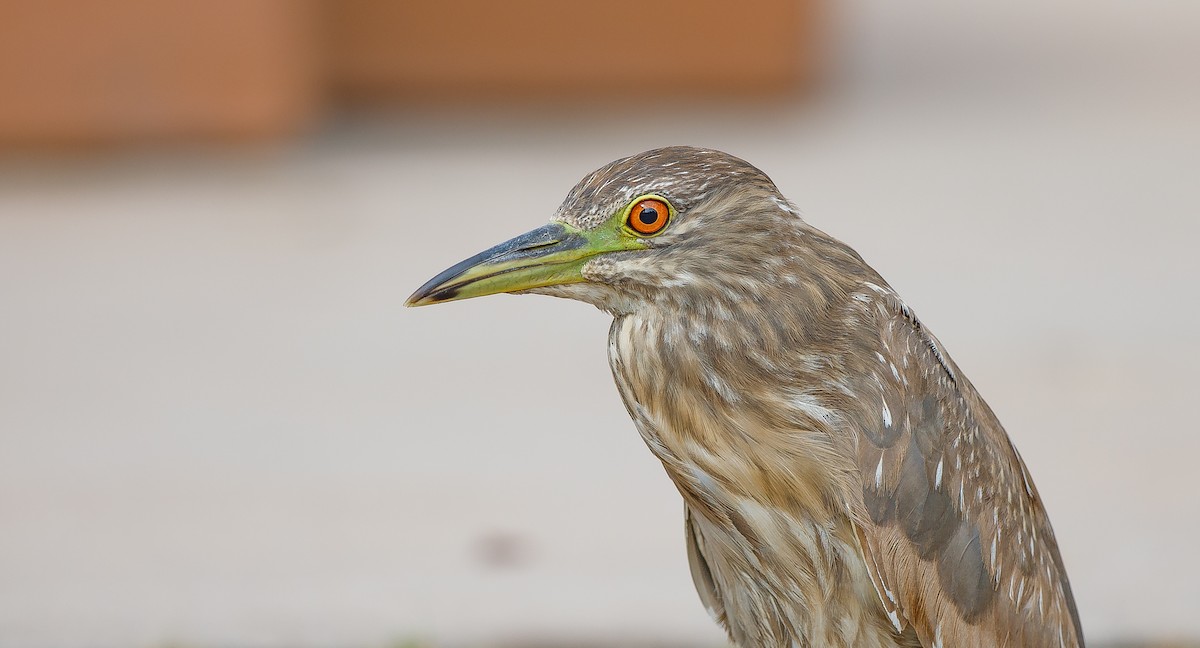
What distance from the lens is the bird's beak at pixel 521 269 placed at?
8.48 feet

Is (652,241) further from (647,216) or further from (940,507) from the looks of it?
(940,507)

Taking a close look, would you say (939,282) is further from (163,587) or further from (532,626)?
(163,587)

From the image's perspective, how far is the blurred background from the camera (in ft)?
15.4

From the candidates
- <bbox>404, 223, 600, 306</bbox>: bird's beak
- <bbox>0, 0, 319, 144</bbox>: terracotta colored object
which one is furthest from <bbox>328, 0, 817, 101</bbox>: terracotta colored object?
<bbox>404, 223, 600, 306</bbox>: bird's beak

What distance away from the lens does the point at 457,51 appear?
9406 mm

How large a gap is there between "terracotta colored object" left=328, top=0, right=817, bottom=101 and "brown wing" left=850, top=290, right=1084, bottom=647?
21.1 feet

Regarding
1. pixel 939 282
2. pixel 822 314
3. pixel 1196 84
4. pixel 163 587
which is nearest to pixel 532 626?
pixel 163 587

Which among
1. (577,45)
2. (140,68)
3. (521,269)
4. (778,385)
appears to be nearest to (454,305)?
(140,68)

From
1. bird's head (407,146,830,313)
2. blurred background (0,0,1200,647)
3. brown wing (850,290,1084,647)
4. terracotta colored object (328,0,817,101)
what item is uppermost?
terracotta colored object (328,0,817,101)

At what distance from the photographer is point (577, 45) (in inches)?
364

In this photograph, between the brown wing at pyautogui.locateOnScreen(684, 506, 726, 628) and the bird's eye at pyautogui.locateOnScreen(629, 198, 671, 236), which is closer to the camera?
the bird's eye at pyautogui.locateOnScreen(629, 198, 671, 236)

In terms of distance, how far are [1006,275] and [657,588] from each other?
10.7ft

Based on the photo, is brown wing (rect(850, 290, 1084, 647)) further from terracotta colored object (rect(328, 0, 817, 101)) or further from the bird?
terracotta colored object (rect(328, 0, 817, 101))

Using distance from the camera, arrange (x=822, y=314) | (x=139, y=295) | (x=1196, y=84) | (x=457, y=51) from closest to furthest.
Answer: (x=822, y=314), (x=139, y=295), (x=457, y=51), (x=1196, y=84)
